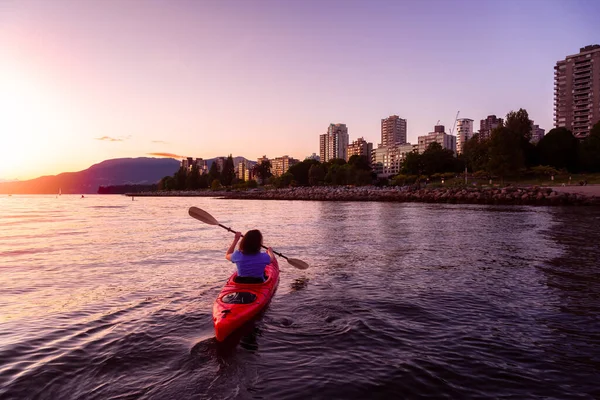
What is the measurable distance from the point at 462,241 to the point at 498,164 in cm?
5767

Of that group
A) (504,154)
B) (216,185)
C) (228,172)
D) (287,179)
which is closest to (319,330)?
(504,154)

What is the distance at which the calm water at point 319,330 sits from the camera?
5285 millimetres

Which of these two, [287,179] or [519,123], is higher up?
[519,123]

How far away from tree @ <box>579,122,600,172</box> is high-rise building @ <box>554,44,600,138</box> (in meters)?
70.6

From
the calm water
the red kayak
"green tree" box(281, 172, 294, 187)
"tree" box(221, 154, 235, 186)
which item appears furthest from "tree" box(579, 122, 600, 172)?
"tree" box(221, 154, 235, 186)

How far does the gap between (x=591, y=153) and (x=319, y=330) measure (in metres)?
100

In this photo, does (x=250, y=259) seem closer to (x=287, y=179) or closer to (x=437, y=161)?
(x=437, y=161)

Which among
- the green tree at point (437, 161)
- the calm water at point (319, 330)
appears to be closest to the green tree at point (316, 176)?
the green tree at point (437, 161)

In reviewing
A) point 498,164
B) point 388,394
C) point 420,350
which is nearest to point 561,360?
point 420,350

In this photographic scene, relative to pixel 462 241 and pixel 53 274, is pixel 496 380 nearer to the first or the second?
pixel 53 274

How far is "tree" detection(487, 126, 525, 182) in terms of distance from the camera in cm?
6775

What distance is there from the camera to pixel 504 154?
68062 millimetres

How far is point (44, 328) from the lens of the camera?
7637mm

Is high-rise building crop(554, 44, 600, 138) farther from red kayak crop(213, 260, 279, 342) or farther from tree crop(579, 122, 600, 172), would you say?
red kayak crop(213, 260, 279, 342)
